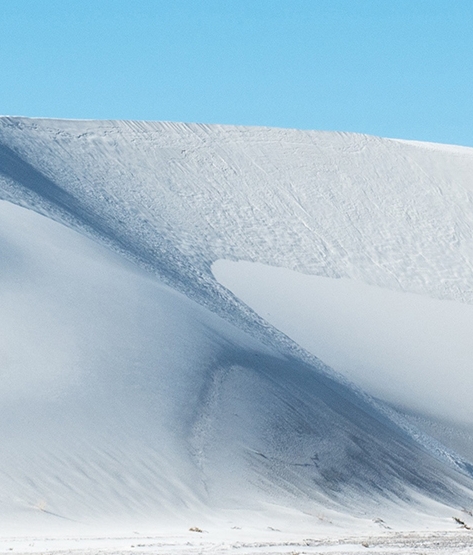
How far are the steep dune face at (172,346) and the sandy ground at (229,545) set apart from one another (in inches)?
70.9

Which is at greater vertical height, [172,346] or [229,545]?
[172,346]

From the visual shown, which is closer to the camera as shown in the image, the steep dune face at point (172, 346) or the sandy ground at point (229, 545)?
the sandy ground at point (229, 545)

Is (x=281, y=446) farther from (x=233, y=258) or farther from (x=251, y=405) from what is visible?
(x=233, y=258)

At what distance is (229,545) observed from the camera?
Result: 1346cm

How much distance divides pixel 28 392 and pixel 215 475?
3380 millimetres

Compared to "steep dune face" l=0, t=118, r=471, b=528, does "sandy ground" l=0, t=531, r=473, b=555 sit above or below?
below

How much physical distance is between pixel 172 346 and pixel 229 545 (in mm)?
7674

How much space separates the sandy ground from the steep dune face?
1802mm

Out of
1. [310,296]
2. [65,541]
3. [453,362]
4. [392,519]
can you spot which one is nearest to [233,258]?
[310,296]

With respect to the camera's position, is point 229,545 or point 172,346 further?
point 172,346

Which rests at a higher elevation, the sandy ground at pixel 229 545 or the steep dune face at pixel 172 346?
the steep dune face at pixel 172 346

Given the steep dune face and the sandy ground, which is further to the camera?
the steep dune face

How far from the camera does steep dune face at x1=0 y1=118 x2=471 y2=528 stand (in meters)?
17.2

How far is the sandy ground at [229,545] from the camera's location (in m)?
12.6
